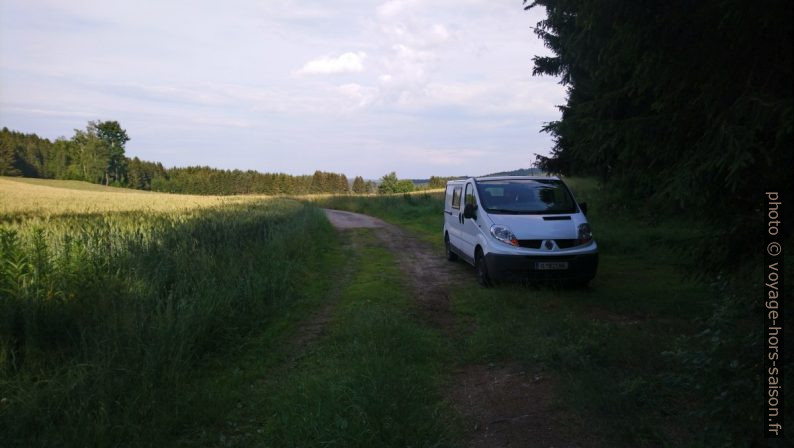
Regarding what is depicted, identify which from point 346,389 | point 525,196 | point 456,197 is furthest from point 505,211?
point 346,389

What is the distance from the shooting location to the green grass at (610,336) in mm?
3734

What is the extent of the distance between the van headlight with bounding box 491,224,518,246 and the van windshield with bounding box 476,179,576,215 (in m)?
0.52

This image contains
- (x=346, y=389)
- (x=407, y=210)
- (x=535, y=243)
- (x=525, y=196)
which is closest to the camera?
(x=346, y=389)

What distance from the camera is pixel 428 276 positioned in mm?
10266

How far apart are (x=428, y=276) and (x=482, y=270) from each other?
5.12 ft

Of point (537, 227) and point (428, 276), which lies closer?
point (537, 227)

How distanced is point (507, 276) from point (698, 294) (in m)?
2.83

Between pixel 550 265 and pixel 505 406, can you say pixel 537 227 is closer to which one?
pixel 550 265

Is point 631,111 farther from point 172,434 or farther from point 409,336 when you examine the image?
point 172,434

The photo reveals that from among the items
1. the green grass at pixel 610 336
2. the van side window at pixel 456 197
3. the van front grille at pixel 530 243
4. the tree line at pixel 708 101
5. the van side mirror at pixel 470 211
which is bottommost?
the green grass at pixel 610 336

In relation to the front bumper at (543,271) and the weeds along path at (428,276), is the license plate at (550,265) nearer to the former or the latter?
the front bumper at (543,271)

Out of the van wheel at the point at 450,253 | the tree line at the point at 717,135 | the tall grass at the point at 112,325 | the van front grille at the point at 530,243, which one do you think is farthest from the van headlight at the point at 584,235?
the tall grass at the point at 112,325

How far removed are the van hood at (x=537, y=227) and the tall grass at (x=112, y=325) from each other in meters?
3.95

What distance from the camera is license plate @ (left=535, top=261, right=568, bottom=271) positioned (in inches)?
322
